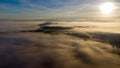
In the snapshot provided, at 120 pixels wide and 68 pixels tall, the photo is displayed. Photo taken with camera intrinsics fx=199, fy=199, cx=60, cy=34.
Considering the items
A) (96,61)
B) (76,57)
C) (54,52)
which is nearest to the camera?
(96,61)

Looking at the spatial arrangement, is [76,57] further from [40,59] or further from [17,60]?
[17,60]

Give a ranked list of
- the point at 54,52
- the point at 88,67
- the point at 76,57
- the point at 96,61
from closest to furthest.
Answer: the point at 88,67 < the point at 96,61 < the point at 76,57 < the point at 54,52

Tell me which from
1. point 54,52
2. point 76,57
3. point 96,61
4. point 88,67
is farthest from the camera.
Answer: point 54,52

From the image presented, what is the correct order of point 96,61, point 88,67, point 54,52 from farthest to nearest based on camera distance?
point 54,52 < point 96,61 < point 88,67

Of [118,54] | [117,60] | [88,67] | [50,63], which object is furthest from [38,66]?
[118,54]

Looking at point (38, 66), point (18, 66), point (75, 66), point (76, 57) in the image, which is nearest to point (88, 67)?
point (75, 66)

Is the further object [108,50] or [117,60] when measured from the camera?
[108,50]

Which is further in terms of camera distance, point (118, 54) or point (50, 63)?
point (118, 54)

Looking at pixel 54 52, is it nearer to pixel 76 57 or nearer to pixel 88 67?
pixel 76 57

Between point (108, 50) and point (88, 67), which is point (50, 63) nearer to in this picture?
point (88, 67)
